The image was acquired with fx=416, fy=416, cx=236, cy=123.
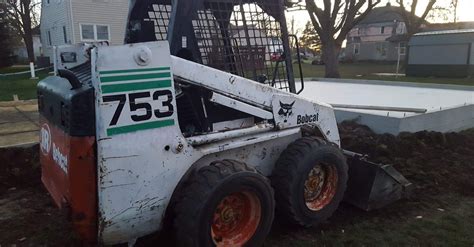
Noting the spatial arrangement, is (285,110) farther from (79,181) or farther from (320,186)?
(79,181)

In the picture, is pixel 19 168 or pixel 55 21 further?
pixel 55 21

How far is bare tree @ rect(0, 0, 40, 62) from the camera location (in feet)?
110

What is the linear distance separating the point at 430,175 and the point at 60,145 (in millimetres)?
4299

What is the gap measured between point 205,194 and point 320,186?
58.0 inches

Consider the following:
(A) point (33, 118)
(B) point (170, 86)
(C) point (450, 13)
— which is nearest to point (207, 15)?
(B) point (170, 86)

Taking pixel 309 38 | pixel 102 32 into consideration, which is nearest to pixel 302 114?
pixel 102 32

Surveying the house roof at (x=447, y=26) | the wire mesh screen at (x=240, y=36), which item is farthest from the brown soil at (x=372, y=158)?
the house roof at (x=447, y=26)

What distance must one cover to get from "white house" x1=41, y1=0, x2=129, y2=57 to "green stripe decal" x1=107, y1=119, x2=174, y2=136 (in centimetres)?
1997

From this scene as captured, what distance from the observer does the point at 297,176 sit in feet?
11.7

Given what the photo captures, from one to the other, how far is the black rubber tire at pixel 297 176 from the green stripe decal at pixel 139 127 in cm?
122

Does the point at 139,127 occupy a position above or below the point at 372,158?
above

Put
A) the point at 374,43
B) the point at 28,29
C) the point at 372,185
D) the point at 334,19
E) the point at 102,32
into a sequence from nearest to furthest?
1. the point at 372,185
2. the point at 334,19
3. the point at 102,32
4. the point at 28,29
5. the point at 374,43

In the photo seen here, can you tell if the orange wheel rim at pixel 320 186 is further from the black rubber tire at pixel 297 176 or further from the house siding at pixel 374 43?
the house siding at pixel 374 43

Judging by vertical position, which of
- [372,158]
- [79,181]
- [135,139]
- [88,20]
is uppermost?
[88,20]
